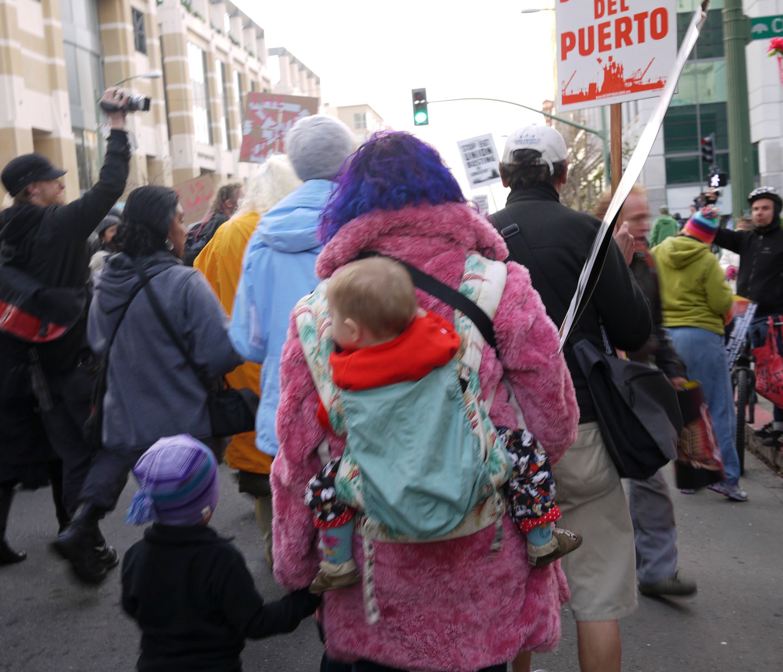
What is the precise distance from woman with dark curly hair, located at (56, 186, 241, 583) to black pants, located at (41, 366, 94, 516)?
30.7 inches

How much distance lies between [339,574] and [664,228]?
16.9 feet

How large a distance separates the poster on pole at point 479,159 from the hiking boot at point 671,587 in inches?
416

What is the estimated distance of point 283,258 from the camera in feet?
12.8

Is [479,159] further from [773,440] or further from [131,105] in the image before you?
[131,105]

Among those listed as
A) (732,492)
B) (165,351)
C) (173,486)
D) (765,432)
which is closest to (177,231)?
(165,351)

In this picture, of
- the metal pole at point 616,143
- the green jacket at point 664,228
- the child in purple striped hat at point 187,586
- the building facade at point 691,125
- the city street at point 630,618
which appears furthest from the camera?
the building facade at point 691,125

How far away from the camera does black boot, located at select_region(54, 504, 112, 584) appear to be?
4.67 meters

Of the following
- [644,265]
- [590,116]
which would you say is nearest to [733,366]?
[644,265]

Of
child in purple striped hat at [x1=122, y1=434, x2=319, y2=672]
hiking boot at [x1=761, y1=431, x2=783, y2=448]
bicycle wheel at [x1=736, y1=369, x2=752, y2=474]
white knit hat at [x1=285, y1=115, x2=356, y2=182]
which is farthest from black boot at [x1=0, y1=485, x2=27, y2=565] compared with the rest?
hiking boot at [x1=761, y1=431, x2=783, y2=448]

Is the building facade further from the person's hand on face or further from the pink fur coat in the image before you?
the pink fur coat

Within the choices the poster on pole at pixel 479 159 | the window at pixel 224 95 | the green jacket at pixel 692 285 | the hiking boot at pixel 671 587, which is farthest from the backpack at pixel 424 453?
the window at pixel 224 95

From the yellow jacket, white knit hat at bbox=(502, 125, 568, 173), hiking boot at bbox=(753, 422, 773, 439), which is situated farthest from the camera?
hiking boot at bbox=(753, 422, 773, 439)

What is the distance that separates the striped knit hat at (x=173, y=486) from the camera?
2.76 metres

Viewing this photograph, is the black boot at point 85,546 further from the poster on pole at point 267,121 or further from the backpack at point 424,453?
the poster on pole at point 267,121
